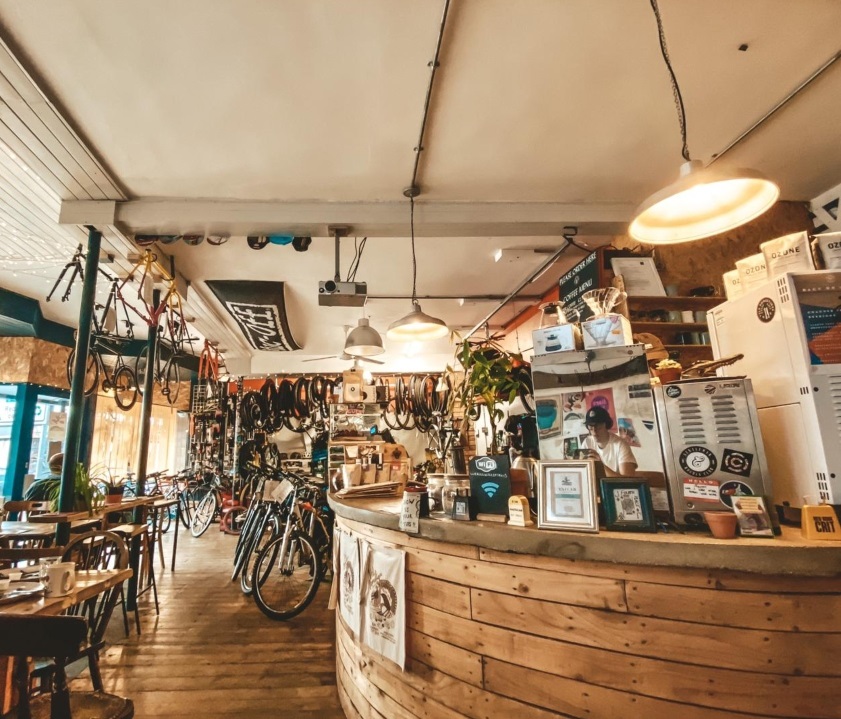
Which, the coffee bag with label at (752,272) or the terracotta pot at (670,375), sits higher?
the coffee bag with label at (752,272)

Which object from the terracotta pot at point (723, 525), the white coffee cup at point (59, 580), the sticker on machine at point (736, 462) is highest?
the sticker on machine at point (736, 462)

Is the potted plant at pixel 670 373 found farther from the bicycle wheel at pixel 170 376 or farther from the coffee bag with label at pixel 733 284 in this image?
the bicycle wheel at pixel 170 376

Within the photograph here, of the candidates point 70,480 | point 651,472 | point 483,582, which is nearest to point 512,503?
point 483,582

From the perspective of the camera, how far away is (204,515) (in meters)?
8.73

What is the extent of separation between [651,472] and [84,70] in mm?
3639

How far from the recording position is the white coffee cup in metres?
2.24

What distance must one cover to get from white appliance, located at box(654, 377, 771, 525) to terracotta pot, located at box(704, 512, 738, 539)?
0.45 ft

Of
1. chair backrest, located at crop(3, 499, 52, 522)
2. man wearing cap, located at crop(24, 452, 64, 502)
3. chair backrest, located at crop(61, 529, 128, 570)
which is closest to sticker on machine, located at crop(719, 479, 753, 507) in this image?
chair backrest, located at crop(61, 529, 128, 570)

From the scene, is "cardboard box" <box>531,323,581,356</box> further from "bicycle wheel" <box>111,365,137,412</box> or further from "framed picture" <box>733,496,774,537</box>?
"bicycle wheel" <box>111,365,137,412</box>

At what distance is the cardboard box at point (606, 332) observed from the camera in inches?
79.9

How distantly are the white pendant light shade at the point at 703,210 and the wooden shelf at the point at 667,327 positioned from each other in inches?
65.3

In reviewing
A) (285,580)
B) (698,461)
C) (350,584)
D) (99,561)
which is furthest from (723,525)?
(285,580)

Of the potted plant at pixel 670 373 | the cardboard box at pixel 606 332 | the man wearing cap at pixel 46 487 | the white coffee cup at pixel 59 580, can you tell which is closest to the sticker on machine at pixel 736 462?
the potted plant at pixel 670 373

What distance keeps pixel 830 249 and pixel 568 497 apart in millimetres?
1701
